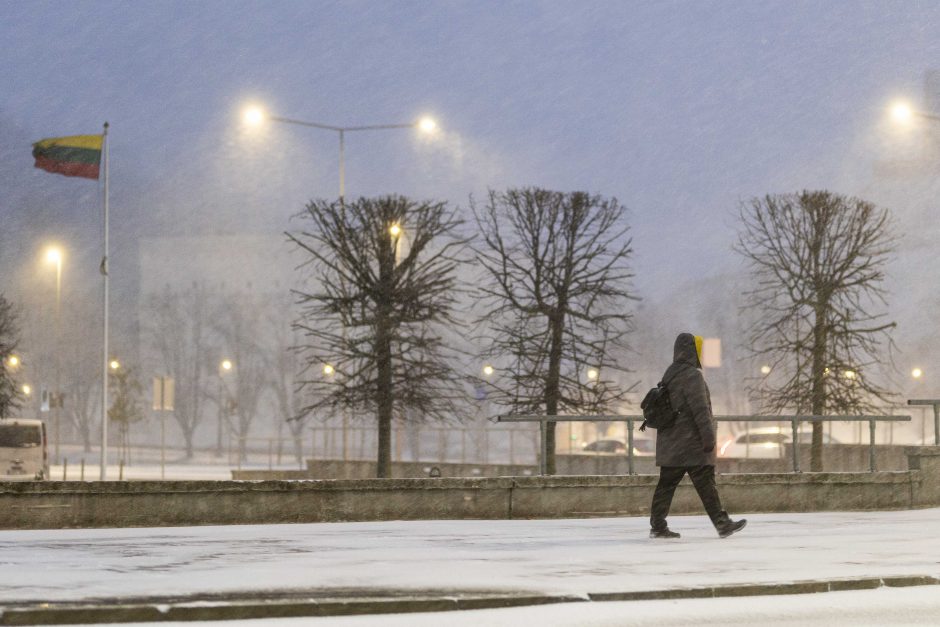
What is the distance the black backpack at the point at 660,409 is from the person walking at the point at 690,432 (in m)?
0.04

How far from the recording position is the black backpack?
13.1 metres

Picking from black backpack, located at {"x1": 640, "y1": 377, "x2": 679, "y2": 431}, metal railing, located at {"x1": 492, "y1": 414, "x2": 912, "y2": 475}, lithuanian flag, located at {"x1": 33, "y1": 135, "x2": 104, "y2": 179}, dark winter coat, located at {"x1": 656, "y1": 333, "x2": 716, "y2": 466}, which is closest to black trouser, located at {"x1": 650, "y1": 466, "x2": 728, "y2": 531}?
dark winter coat, located at {"x1": 656, "y1": 333, "x2": 716, "y2": 466}

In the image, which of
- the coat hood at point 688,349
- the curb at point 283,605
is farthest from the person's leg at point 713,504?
the curb at point 283,605

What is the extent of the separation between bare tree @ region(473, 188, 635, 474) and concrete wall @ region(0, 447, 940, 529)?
15510 mm

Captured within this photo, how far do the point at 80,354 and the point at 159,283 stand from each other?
841 centimetres

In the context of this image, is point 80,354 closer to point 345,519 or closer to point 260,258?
point 260,258

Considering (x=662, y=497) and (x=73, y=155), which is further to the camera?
(x=73, y=155)

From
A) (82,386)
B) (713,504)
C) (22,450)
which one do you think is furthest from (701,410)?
(82,386)

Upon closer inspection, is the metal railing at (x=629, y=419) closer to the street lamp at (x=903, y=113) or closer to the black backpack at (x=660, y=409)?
the black backpack at (x=660, y=409)

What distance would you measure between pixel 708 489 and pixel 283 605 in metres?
5.76

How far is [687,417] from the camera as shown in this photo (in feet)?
43.1

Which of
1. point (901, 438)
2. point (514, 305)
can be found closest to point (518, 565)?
point (514, 305)

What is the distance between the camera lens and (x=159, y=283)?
120438mm

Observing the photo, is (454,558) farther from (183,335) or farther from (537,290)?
(183,335)
